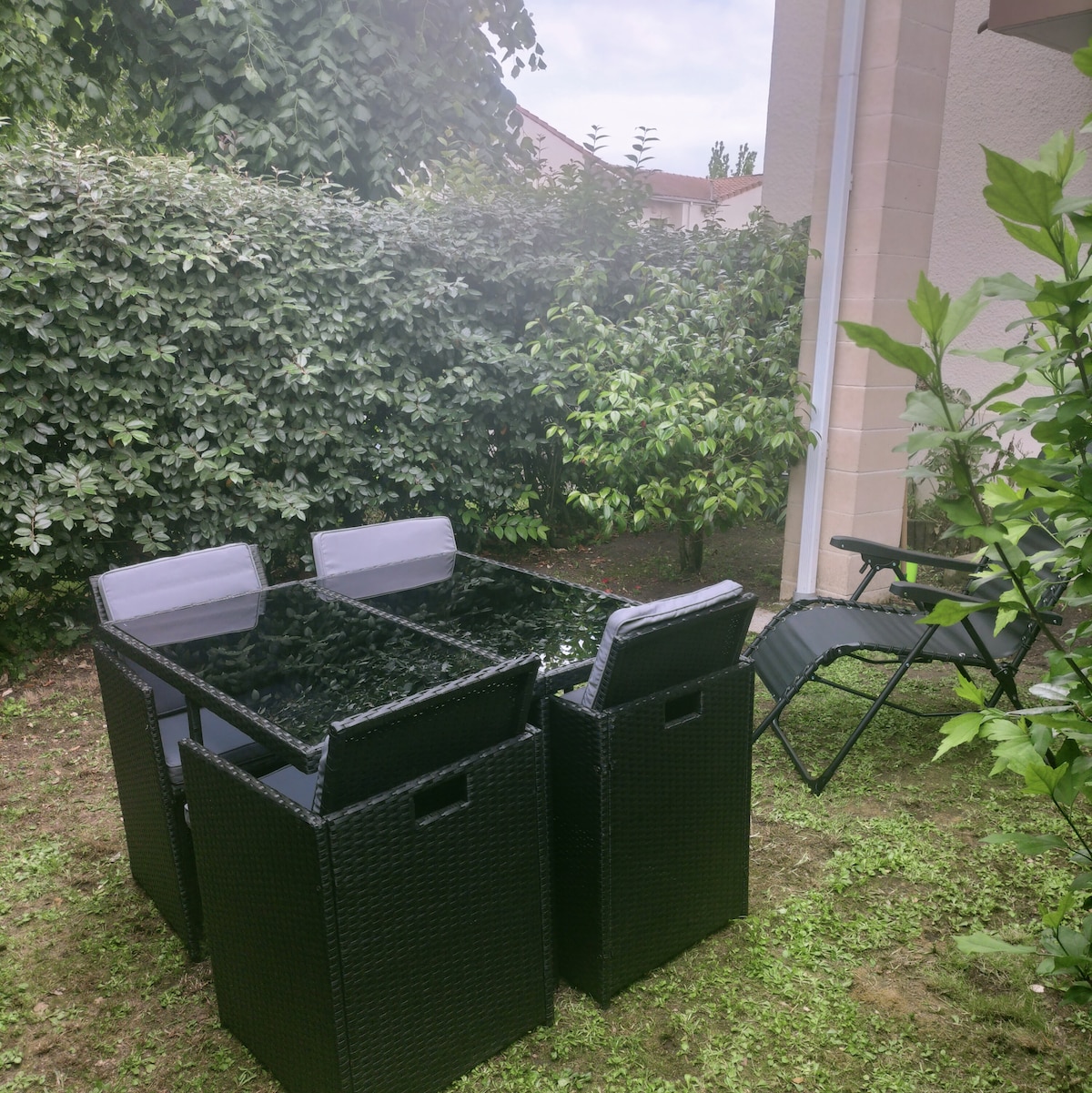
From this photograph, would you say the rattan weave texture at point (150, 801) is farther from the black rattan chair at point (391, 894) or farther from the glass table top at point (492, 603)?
the glass table top at point (492, 603)

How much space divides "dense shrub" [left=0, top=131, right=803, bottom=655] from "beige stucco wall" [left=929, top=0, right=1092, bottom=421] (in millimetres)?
2308

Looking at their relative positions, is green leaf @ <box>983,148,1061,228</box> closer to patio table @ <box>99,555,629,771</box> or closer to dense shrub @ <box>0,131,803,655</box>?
patio table @ <box>99,555,629,771</box>

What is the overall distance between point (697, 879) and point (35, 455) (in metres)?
3.76

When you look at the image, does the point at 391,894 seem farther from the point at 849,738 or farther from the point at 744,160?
the point at 744,160

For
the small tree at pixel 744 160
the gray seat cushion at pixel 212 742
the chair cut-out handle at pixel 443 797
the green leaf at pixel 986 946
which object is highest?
the small tree at pixel 744 160

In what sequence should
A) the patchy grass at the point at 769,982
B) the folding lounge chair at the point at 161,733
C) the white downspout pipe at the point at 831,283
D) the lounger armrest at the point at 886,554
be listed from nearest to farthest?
1. the patchy grass at the point at 769,982
2. the folding lounge chair at the point at 161,733
3. the lounger armrest at the point at 886,554
4. the white downspout pipe at the point at 831,283

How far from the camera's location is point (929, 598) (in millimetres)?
3057

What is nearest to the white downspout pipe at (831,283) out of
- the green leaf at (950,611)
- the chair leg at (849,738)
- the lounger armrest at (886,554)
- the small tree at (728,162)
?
the lounger armrest at (886,554)

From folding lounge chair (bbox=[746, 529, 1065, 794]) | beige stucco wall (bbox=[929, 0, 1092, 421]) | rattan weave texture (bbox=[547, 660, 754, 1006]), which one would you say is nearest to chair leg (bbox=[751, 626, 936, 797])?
folding lounge chair (bbox=[746, 529, 1065, 794])

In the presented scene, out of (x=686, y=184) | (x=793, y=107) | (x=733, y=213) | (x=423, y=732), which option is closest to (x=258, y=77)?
(x=686, y=184)

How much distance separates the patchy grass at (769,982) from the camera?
208 centimetres

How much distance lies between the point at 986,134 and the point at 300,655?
6703 mm

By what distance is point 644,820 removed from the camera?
7.28ft

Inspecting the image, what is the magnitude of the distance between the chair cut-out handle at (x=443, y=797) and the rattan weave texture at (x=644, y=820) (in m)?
0.33
